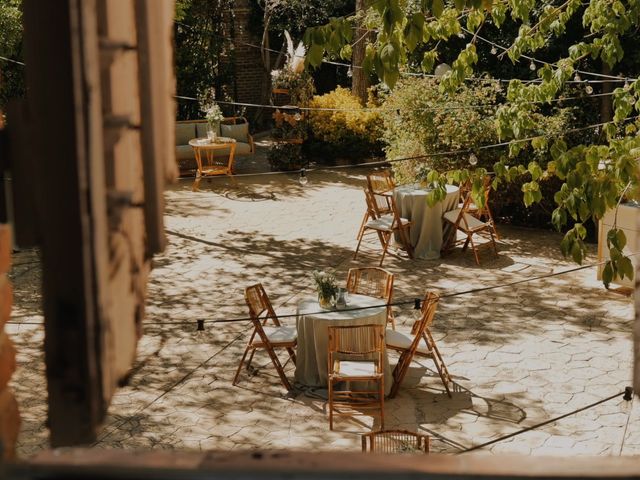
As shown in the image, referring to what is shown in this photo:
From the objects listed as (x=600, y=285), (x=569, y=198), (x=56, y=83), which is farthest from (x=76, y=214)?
(x=600, y=285)

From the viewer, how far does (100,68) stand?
1236 mm

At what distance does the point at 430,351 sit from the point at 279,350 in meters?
1.55

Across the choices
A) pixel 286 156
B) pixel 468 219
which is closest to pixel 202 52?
pixel 286 156

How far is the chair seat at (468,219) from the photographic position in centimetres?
1141

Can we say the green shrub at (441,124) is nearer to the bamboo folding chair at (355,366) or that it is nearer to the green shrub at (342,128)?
the green shrub at (342,128)

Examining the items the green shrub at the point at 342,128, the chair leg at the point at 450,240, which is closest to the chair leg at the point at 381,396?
the chair leg at the point at 450,240

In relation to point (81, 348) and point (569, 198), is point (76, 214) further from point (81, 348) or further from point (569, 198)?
point (569, 198)

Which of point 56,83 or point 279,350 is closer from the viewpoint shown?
point 56,83

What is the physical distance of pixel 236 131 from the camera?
16.5 metres

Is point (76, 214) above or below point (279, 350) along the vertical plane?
above

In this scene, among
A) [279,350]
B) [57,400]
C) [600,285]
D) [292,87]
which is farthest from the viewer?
[292,87]

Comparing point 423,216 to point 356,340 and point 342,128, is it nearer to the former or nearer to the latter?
point 356,340

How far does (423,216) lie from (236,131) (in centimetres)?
579

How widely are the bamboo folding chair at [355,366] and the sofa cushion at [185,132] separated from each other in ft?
30.3
